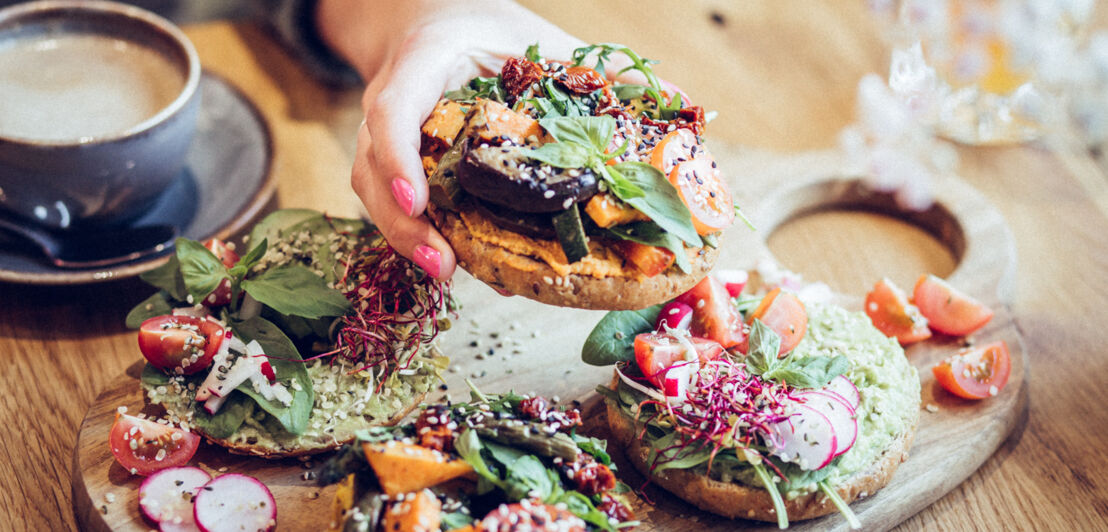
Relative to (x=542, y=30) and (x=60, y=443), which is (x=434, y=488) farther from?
(x=542, y=30)

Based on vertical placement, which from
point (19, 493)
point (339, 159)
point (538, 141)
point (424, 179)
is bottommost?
point (19, 493)

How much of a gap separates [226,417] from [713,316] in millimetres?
1599

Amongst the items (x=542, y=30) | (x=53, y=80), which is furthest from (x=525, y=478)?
(x=53, y=80)

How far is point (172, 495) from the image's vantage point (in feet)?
8.07

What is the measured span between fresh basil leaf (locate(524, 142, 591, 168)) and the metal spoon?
175 centimetres

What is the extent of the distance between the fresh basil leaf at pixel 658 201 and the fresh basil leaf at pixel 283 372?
3.86ft

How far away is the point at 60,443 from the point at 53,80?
142 cm

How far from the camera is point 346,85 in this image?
4352 mm

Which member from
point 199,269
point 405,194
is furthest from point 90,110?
point 405,194

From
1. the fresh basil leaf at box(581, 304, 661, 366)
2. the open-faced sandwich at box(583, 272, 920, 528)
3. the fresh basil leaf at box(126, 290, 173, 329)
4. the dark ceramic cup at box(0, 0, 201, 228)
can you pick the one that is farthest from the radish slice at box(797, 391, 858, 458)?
the dark ceramic cup at box(0, 0, 201, 228)

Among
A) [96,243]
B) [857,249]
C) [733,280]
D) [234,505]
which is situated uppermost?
[857,249]

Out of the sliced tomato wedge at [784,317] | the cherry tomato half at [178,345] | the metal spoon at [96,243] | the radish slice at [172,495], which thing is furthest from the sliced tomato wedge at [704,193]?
the metal spoon at [96,243]

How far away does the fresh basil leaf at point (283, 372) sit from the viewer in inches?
101

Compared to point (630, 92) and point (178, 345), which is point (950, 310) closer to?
point (630, 92)
